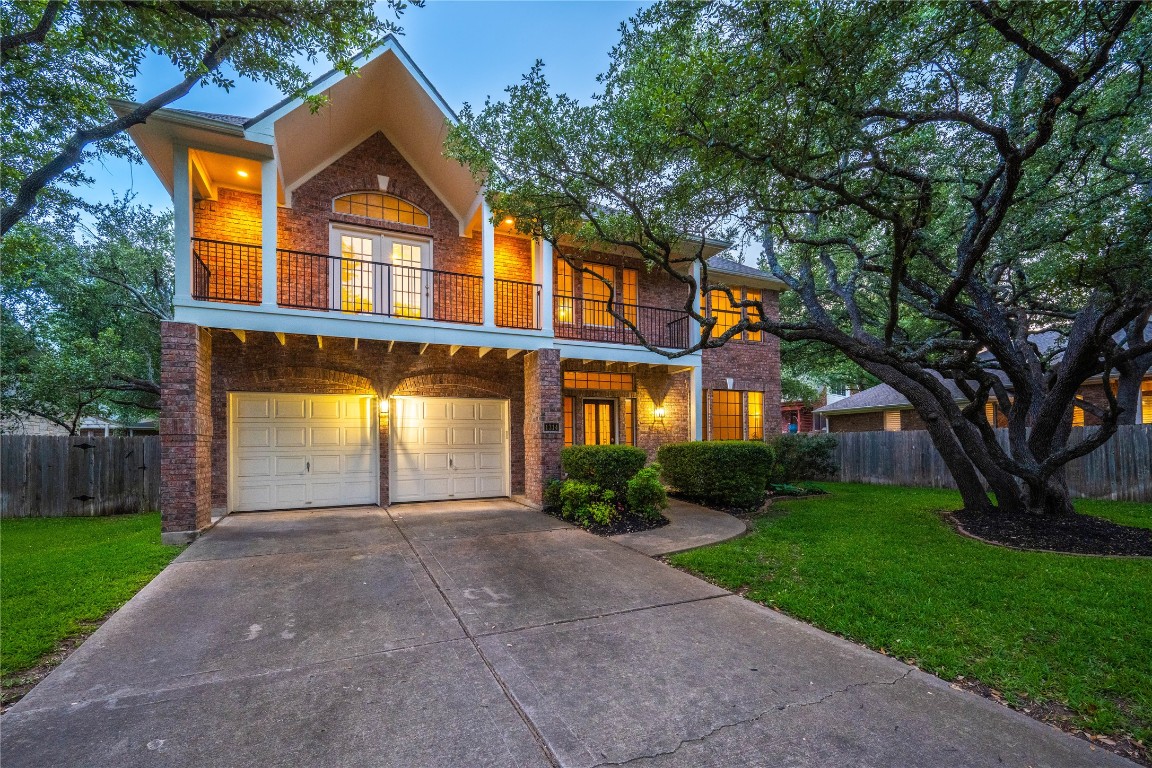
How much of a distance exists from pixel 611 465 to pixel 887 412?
1634cm

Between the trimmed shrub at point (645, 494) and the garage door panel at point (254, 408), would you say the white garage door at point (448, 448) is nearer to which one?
the garage door panel at point (254, 408)

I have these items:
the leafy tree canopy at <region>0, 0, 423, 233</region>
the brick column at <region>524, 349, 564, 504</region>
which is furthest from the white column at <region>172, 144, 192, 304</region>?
the brick column at <region>524, 349, 564, 504</region>

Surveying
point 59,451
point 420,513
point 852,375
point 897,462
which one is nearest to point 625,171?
point 420,513

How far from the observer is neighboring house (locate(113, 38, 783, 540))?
7.32 metres

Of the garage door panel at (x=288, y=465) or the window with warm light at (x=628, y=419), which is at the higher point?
the window with warm light at (x=628, y=419)

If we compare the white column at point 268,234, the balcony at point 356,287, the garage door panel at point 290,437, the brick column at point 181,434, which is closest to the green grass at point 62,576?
the brick column at point 181,434

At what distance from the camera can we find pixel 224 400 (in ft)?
27.9

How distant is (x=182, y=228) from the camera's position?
7.08 m

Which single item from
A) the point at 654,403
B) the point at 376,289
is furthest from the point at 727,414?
the point at 376,289

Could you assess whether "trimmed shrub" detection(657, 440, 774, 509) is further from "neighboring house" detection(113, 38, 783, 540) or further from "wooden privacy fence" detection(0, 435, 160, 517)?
"wooden privacy fence" detection(0, 435, 160, 517)

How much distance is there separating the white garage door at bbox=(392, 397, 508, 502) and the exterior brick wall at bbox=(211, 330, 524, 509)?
20 cm

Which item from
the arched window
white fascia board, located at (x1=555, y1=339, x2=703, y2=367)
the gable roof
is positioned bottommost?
white fascia board, located at (x1=555, y1=339, x2=703, y2=367)

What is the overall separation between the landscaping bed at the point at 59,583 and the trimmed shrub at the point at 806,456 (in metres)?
13.2

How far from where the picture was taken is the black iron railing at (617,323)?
11219 millimetres
